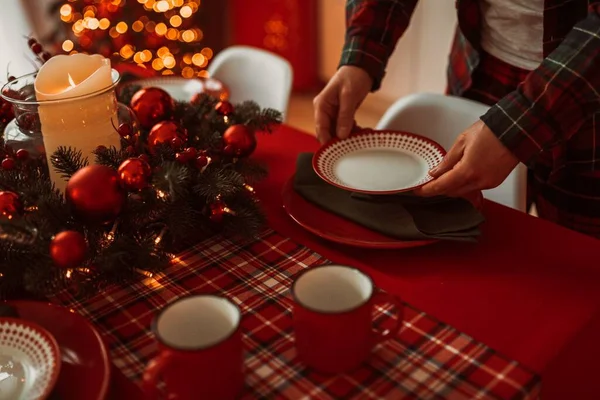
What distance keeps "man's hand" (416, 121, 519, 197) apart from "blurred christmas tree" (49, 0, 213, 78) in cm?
196

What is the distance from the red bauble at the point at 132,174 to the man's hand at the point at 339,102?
425 millimetres

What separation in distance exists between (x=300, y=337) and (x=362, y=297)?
0.08m

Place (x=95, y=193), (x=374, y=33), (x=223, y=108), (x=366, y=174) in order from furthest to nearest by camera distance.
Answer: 1. (x=374, y=33)
2. (x=223, y=108)
3. (x=366, y=174)
4. (x=95, y=193)

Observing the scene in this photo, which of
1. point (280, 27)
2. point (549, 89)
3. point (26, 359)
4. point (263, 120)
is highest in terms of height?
point (549, 89)

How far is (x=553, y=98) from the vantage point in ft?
3.05

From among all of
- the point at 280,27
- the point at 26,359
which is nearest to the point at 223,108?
the point at 26,359

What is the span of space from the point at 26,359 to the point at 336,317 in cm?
36

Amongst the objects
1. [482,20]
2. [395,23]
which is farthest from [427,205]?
[482,20]

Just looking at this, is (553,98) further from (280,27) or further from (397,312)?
(280,27)

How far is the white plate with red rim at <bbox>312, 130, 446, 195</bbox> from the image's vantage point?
1025mm

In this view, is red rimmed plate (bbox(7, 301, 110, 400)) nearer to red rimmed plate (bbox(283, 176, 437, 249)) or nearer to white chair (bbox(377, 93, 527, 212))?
red rimmed plate (bbox(283, 176, 437, 249))

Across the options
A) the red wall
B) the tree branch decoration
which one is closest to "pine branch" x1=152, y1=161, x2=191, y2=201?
the tree branch decoration

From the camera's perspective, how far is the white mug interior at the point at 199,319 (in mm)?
673

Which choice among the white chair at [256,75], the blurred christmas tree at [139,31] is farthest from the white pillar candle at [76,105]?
the blurred christmas tree at [139,31]
